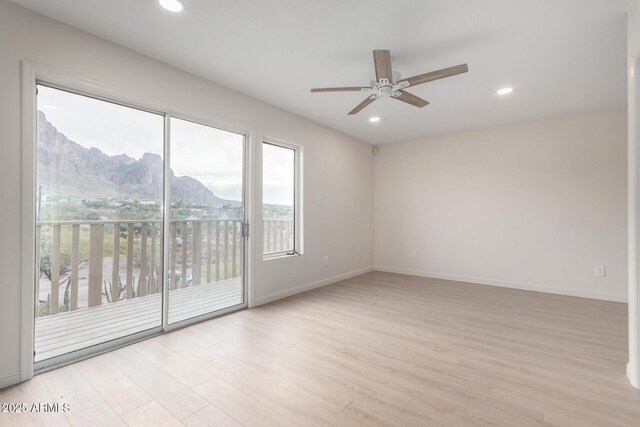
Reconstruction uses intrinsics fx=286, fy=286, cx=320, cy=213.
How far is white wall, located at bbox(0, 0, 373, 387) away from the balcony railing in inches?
11.3

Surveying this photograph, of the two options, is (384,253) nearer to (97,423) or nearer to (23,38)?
(97,423)

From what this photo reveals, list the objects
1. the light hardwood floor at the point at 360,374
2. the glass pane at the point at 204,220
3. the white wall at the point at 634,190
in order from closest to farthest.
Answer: the light hardwood floor at the point at 360,374, the white wall at the point at 634,190, the glass pane at the point at 204,220

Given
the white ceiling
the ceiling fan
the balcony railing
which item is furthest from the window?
the ceiling fan

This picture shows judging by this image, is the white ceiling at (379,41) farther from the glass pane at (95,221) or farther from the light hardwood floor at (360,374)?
the light hardwood floor at (360,374)

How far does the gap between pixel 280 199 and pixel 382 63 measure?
7.72ft

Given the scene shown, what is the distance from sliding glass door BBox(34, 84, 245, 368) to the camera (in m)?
2.20

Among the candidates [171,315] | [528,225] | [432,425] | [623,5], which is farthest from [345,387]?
[528,225]

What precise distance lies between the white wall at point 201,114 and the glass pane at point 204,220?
24cm

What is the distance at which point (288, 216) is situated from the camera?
13.7 feet

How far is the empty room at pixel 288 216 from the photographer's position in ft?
6.04

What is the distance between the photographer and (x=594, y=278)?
384cm

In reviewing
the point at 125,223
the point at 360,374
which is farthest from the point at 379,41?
the point at 125,223

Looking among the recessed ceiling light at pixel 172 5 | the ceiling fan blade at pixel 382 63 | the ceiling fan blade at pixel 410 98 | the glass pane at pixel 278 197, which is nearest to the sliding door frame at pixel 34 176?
the recessed ceiling light at pixel 172 5

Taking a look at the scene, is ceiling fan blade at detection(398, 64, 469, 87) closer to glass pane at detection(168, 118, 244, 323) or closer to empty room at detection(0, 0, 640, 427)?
empty room at detection(0, 0, 640, 427)
